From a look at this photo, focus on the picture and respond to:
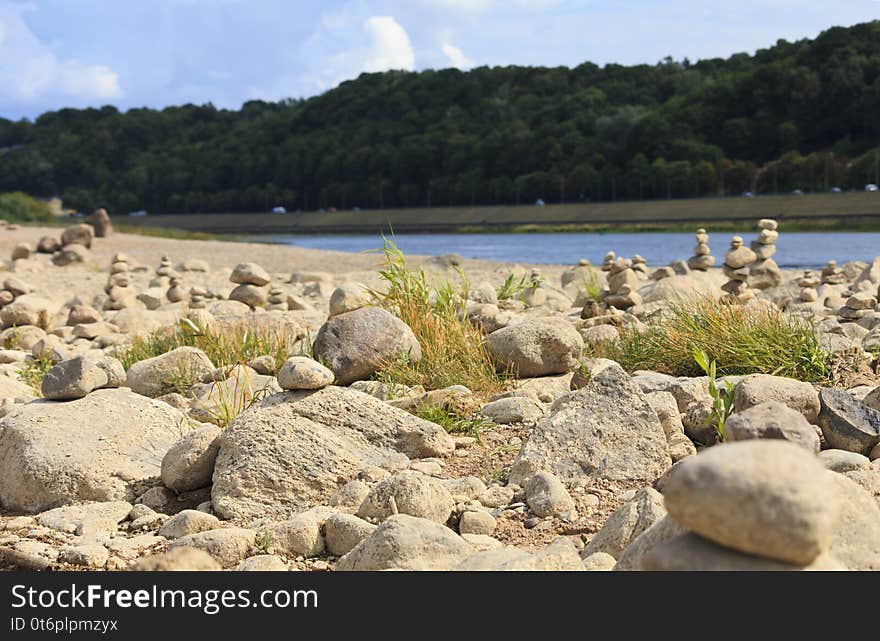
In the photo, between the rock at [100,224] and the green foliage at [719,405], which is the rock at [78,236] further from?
the green foliage at [719,405]

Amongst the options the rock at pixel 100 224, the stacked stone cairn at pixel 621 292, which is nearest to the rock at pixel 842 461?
the stacked stone cairn at pixel 621 292

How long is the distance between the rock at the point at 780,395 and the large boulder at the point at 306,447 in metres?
1.31

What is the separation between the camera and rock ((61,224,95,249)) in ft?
67.5

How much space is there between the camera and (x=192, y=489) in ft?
13.2

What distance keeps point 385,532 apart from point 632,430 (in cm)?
138

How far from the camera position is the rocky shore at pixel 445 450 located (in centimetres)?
238

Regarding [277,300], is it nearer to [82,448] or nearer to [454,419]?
[454,419]

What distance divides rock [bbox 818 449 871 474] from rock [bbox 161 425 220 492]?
247cm

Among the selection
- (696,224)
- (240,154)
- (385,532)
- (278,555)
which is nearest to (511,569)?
(385,532)

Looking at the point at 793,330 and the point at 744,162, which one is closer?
the point at 793,330

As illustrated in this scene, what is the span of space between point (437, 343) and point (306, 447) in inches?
67.7

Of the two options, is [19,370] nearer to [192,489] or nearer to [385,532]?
[192,489]

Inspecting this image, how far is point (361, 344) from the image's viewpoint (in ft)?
17.1

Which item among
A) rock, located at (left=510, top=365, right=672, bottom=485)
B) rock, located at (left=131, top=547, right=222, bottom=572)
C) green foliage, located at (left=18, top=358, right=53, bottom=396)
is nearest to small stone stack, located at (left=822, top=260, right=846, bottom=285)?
rock, located at (left=510, top=365, right=672, bottom=485)
